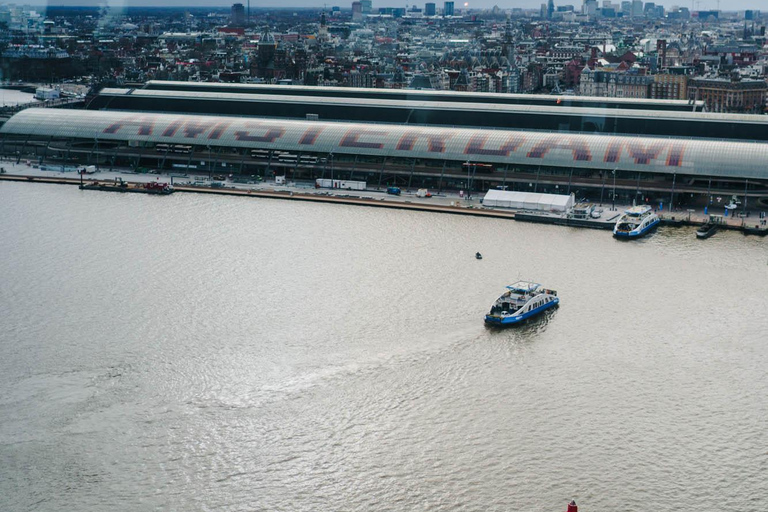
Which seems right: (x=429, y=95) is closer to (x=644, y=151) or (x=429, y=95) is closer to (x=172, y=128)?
(x=172, y=128)

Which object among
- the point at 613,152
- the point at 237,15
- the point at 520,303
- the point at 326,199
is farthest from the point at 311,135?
the point at 237,15

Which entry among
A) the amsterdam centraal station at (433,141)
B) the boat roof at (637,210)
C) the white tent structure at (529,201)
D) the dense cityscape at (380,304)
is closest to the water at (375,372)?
the dense cityscape at (380,304)

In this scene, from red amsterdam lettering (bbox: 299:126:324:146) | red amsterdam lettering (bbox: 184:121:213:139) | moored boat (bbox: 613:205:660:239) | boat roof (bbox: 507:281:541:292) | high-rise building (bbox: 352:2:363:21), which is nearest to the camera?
boat roof (bbox: 507:281:541:292)

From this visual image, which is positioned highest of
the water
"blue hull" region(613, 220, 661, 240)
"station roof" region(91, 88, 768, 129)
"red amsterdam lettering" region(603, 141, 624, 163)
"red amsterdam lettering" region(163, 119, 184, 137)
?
"station roof" region(91, 88, 768, 129)

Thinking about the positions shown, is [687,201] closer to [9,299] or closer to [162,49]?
[9,299]

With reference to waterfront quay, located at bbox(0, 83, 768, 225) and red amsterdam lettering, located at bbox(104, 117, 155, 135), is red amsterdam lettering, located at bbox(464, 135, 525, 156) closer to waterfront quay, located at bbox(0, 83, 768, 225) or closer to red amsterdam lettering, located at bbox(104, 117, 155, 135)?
waterfront quay, located at bbox(0, 83, 768, 225)

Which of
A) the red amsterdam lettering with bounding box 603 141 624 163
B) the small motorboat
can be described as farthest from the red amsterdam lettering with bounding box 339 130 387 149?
the small motorboat

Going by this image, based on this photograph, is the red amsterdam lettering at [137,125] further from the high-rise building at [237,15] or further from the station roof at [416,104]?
the high-rise building at [237,15]
